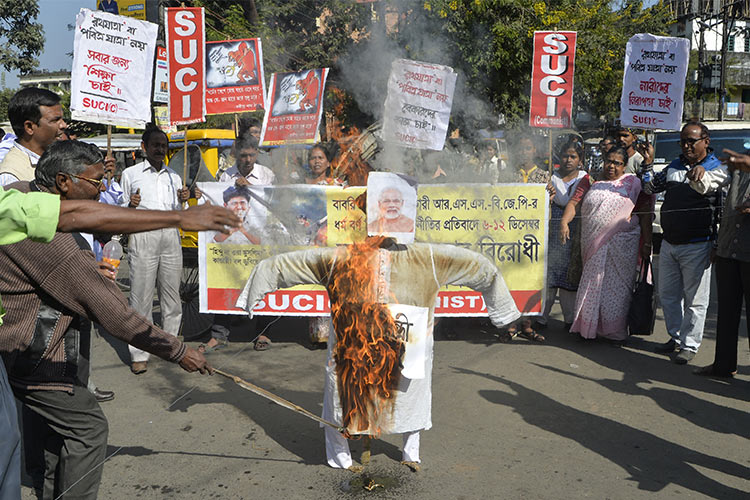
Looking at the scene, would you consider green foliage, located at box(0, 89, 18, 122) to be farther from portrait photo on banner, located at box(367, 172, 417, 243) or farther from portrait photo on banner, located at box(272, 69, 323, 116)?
portrait photo on banner, located at box(367, 172, 417, 243)

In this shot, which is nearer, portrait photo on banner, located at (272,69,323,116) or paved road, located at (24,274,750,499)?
paved road, located at (24,274,750,499)

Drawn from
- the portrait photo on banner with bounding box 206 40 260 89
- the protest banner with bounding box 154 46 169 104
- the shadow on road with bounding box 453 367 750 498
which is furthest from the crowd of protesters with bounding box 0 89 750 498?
the protest banner with bounding box 154 46 169 104

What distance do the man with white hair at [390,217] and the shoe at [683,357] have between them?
3.40 metres

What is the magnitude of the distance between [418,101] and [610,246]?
2279 mm

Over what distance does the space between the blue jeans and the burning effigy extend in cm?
290

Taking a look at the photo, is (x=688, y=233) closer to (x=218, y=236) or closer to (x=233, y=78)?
(x=218, y=236)

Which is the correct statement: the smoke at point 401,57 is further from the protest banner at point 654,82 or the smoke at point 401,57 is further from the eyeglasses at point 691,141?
the eyeglasses at point 691,141

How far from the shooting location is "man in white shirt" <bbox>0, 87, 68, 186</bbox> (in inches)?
154

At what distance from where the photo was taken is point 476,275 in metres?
3.63

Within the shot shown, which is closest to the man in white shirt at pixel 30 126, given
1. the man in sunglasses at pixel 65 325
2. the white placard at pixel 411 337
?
the man in sunglasses at pixel 65 325

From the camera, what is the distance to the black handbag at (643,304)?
5949 millimetres

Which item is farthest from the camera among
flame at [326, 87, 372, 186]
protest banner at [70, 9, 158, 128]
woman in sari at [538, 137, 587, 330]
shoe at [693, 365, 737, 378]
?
woman in sari at [538, 137, 587, 330]

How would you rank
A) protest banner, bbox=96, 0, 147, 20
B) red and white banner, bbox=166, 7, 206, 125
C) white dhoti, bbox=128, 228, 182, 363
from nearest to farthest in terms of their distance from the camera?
white dhoti, bbox=128, 228, 182, 363, red and white banner, bbox=166, 7, 206, 125, protest banner, bbox=96, 0, 147, 20

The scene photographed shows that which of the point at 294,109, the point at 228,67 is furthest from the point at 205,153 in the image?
the point at 294,109
